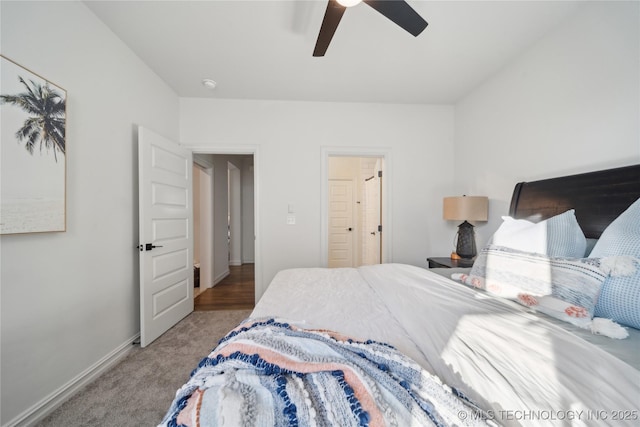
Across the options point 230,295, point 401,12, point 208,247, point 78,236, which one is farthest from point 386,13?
point 208,247

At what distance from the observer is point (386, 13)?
51.2 inches

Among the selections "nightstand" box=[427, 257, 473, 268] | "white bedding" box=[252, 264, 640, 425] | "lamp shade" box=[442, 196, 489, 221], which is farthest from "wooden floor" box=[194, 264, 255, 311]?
"lamp shade" box=[442, 196, 489, 221]

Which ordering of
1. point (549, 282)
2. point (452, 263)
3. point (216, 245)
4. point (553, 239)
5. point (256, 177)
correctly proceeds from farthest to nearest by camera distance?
point (216, 245), point (256, 177), point (452, 263), point (553, 239), point (549, 282)

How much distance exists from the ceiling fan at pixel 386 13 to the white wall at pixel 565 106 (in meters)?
1.20

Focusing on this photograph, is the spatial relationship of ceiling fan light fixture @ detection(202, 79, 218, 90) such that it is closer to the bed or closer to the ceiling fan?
the ceiling fan

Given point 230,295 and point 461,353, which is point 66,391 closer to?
point 230,295

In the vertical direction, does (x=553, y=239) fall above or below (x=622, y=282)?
above

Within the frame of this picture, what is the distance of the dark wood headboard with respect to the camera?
1.25 metres

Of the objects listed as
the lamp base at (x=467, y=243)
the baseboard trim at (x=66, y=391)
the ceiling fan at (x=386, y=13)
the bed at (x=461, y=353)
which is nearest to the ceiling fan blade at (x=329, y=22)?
the ceiling fan at (x=386, y=13)

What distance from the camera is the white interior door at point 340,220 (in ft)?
15.6

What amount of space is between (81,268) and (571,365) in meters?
2.57

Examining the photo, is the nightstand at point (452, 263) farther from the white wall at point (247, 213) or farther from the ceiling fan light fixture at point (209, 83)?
the white wall at point (247, 213)

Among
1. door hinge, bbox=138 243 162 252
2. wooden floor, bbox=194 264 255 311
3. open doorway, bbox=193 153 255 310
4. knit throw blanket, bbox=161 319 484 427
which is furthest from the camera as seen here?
open doorway, bbox=193 153 255 310

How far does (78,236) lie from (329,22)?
218cm
